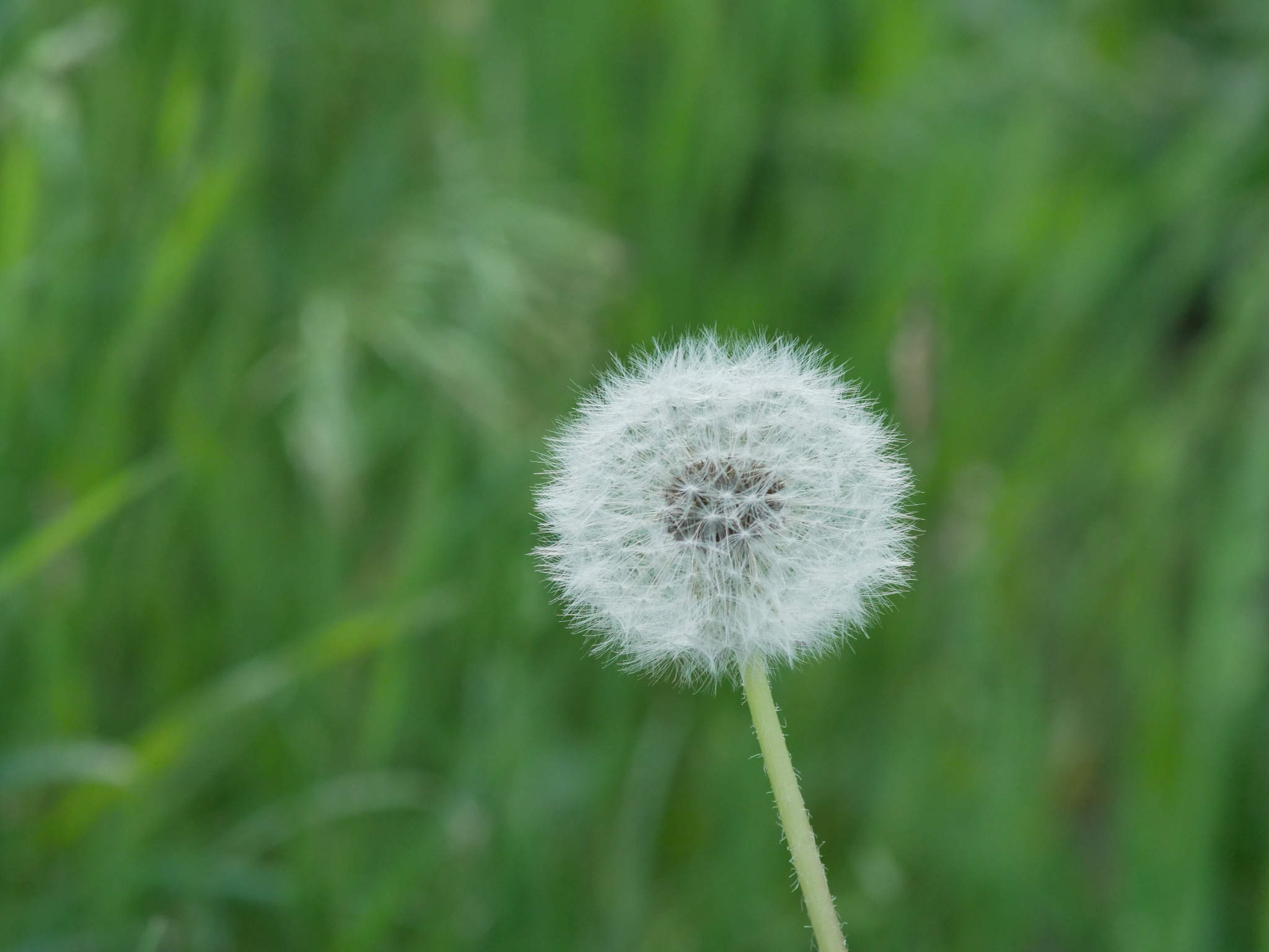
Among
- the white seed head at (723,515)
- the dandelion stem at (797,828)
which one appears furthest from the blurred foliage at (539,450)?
the dandelion stem at (797,828)

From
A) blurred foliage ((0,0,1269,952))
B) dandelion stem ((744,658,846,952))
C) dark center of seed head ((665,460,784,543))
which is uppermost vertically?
blurred foliage ((0,0,1269,952))

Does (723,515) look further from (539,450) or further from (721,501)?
(539,450)

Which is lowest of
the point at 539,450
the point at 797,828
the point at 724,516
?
the point at 797,828

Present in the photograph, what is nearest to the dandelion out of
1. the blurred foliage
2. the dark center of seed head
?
the dark center of seed head

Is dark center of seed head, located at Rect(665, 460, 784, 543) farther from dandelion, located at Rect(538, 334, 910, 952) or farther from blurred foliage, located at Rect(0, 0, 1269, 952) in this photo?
blurred foliage, located at Rect(0, 0, 1269, 952)

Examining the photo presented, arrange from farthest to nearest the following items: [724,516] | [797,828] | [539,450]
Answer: [539,450] < [724,516] < [797,828]

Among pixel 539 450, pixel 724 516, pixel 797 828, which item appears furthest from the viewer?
pixel 539 450

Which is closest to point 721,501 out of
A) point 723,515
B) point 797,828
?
point 723,515

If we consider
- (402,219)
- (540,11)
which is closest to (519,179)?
(402,219)

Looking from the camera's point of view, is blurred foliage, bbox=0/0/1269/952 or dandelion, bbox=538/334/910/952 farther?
blurred foliage, bbox=0/0/1269/952
